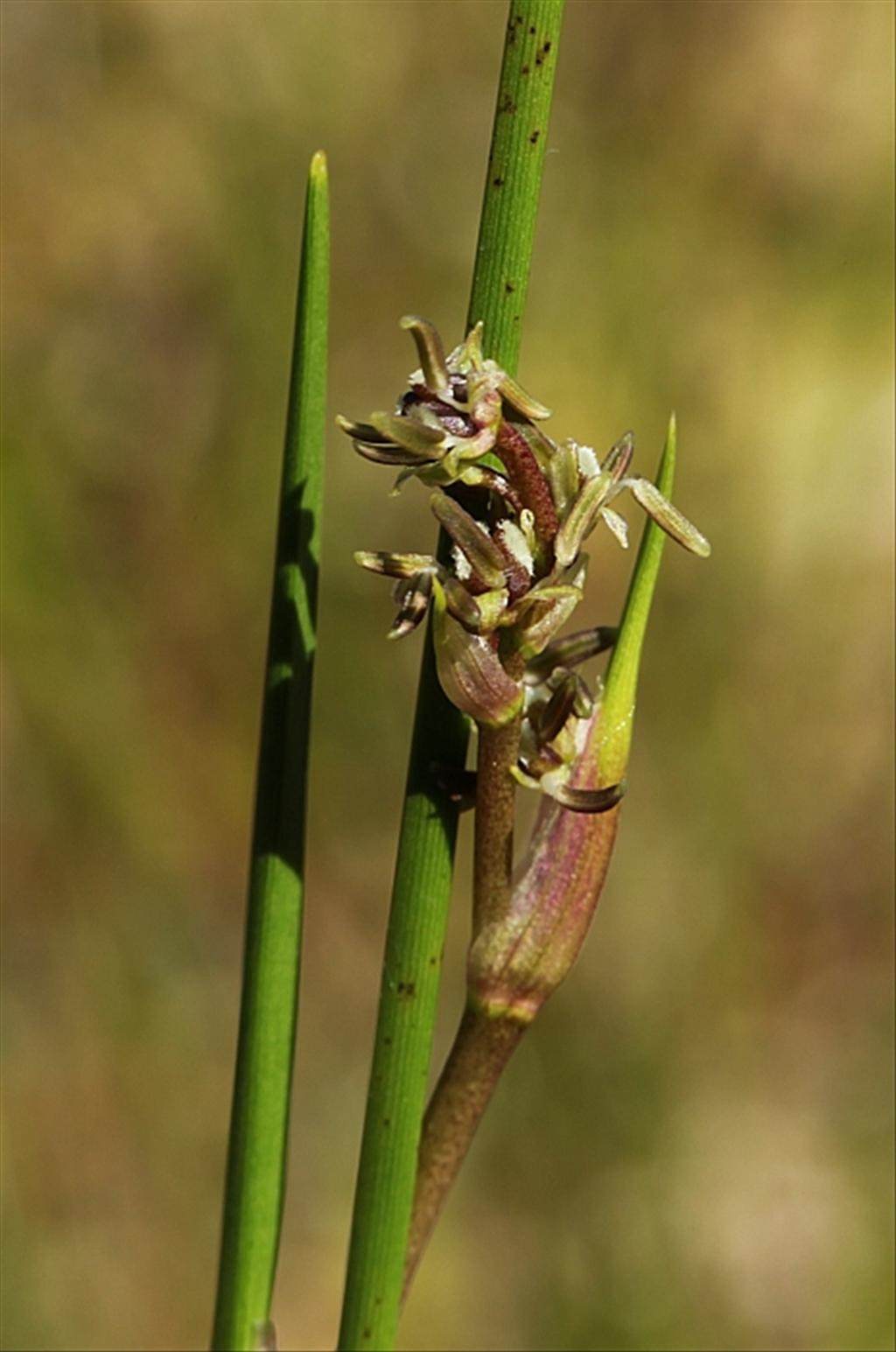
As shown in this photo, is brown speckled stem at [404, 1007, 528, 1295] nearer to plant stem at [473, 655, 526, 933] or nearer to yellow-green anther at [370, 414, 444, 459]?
plant stem at [473, 655, 526, 933]

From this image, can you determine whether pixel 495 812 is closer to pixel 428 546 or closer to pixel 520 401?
pixel 520 401

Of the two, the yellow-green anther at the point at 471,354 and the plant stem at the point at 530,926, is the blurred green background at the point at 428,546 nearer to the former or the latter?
the plant stem at the point at 530,926

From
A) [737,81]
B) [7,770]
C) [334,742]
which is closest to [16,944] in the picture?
[7,770]

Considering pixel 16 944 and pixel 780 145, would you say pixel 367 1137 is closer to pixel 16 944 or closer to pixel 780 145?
pixel 16 944

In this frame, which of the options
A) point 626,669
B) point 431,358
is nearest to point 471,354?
point 431,358

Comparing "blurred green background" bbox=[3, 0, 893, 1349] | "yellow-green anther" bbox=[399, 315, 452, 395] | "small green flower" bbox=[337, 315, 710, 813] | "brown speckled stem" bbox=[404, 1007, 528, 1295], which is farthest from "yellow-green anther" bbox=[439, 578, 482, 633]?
"blurred green background" bbox=[3, 0, 893, 1349]
